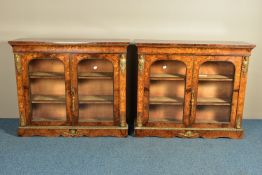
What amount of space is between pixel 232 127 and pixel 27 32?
2369 millimetres

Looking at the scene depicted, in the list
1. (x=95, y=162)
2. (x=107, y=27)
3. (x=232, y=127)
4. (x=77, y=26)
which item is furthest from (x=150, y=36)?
(x=95, y=162)

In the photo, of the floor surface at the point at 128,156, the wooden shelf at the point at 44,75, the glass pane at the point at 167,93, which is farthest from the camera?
the glass pane at the point at 167,93

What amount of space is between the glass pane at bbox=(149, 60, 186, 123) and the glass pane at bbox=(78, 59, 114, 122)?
432 mm

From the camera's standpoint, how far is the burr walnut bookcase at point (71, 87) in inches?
106

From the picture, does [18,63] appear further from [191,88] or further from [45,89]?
[191,88]

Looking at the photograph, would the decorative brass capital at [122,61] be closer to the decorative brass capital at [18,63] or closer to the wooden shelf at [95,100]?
the wooden shelf at [95,100]

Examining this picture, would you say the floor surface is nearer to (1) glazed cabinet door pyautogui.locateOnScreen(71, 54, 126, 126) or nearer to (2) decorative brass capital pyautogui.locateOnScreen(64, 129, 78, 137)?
(2) decorative brass capital pyautogui.locateOnScreen(64, 129, 78, 137)

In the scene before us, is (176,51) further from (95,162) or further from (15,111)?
(15,111)

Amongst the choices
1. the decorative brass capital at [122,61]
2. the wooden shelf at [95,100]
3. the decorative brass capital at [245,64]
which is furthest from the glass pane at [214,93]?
the wooden shelf at [95,100]

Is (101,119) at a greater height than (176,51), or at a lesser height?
lesser

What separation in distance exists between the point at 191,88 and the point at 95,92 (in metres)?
0.99

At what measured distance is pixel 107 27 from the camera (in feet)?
10.3

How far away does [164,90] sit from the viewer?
9.95 ft

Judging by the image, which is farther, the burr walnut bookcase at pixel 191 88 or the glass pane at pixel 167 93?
the glass pane at pixel 167 93
